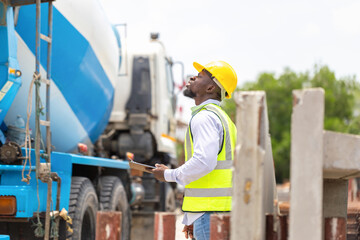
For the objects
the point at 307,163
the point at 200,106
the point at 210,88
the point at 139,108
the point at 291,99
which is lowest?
the point at 307,163

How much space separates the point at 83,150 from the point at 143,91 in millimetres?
3753

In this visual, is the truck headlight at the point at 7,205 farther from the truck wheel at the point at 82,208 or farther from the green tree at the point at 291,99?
the green tree at the point at 291,99

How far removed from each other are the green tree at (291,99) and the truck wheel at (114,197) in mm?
32623

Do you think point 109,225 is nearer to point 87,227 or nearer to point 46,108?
point 46,108

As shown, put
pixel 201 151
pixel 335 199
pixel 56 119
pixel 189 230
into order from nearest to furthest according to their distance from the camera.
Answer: pixel 335 199, pixel 201 151, pixel 189 230, pixel 56 119

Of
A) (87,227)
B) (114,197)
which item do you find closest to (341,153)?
(87,227)

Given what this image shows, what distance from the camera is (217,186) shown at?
314 cm

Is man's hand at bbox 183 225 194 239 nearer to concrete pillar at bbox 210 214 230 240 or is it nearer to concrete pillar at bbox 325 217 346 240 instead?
concrete pillar at bbox 210 214 230 240

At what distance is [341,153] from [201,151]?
98cm

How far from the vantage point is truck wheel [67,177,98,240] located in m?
5.19

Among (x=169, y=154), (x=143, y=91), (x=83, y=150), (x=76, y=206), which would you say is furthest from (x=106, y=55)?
(x=169, y=154)

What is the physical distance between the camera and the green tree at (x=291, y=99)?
40.9 meters

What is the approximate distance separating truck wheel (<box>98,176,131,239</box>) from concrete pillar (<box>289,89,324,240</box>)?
4.53 m

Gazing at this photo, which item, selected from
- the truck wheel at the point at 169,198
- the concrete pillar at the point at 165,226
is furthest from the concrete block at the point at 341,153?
the truck wheel at the point at 169,198
